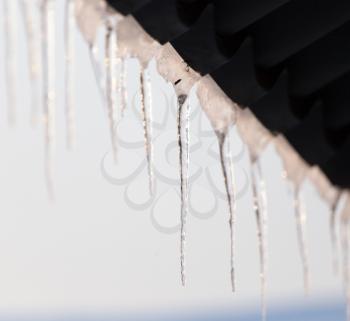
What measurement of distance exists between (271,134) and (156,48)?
553mm

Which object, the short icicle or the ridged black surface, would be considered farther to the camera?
the short icicle

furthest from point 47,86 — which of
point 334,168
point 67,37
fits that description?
point 334,168

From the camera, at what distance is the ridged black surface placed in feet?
6.53

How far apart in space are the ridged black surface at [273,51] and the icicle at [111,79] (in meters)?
0.09

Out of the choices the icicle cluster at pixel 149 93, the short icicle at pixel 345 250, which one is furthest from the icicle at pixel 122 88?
the short icicle at pixel 345 250

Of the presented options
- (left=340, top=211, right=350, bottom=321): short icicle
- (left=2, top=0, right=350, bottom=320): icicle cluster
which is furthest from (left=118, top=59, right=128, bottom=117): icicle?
(left=340, top=211, right=350, bottom=321): short icicle

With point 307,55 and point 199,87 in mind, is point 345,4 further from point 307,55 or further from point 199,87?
point 199,87

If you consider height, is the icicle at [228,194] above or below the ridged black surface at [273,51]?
below

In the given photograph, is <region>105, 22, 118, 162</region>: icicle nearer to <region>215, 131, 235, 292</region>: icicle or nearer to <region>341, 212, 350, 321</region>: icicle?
<region>215, 131, 235, 292</region>: icicle

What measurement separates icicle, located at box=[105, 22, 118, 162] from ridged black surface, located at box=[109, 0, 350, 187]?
0.31 feet

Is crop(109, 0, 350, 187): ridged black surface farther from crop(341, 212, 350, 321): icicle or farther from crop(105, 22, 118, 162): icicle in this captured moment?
crop(341, 212, 350, 321): icicle

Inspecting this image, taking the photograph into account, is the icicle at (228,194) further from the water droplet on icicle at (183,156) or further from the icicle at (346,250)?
the icicle at (346,250)

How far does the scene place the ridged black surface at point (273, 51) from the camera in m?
1.99

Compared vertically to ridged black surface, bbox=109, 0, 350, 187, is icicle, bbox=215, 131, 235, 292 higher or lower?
lower
